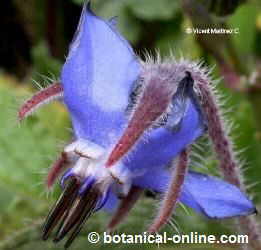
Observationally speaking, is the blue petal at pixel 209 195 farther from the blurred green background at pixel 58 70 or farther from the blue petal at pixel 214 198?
the blurred green background at pixel 58 70

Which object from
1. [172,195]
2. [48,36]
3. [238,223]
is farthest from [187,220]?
[48,36]

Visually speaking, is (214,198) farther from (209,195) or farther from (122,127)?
(122,127)

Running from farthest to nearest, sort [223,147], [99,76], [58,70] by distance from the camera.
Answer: [58,70]
[223,147]
[99,76]

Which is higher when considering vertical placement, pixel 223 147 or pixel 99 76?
pixel 99 76

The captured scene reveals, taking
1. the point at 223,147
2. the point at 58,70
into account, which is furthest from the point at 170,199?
the point at 58,70

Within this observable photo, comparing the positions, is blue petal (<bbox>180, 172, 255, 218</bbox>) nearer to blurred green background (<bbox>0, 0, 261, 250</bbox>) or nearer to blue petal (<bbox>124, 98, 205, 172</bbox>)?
blue petal (<bbox>124, 98, 205, 172</bbox>)

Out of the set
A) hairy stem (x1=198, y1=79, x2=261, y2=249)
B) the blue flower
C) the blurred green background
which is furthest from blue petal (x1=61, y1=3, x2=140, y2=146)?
the blurred green background

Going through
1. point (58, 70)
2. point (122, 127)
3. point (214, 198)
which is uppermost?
point (122, 127)
